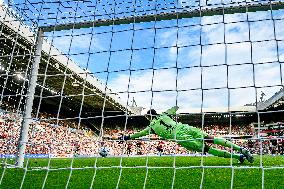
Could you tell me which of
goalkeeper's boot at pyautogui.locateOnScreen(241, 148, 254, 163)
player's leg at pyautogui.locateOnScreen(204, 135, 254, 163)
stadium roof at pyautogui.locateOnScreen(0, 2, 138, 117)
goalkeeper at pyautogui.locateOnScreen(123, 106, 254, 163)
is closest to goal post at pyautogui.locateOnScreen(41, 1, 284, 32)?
stadium roof at pyautogui.locateOnScreen(0, 2, 138, 117)

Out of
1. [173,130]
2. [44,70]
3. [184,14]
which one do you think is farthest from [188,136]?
[44,70]

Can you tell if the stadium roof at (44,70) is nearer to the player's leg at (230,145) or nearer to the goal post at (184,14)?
the goal post at (184,14)

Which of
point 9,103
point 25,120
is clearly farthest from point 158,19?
point 9,103

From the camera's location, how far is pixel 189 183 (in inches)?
149

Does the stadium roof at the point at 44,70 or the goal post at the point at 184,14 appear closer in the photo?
the goal post at the point at 184,14

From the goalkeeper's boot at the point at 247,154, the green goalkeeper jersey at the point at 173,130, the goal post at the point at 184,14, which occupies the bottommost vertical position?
the goalkeeper's boot at the point at 247,154

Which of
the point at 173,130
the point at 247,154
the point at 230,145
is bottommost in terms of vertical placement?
the point at 247,154

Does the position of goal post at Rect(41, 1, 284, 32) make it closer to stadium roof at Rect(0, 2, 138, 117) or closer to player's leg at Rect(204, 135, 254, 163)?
stadium roof at Rect(0, 2, 138, 117)

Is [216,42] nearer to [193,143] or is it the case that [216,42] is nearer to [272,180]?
[272,180]

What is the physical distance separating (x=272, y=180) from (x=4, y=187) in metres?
3.11

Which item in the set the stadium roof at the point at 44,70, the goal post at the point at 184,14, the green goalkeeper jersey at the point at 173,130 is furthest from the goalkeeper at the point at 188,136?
the goal post at the point at 184,14

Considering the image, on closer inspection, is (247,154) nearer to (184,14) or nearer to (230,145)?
(230,145)

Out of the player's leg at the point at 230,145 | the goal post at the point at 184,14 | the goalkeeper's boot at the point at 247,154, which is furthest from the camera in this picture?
the goalkeeper's boot at the point at 247,154

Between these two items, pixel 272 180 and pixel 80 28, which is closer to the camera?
pixel 272 180
